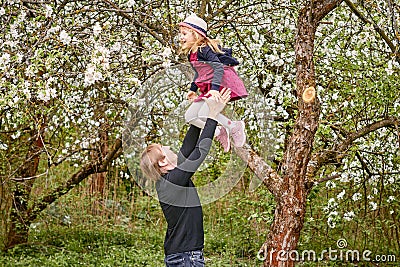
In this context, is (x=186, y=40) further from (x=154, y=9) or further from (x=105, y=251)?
(x=105, y=251)

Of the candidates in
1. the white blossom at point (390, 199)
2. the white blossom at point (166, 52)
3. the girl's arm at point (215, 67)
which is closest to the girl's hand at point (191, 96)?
the girl's arm at point (215, 67)

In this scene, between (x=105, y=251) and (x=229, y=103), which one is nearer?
(x=229, y=103)

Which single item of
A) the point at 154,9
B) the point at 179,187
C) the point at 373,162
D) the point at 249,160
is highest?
the point at 154,9

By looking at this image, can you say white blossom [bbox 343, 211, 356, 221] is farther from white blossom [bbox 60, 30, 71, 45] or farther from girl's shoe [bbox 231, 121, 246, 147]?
white blossom [bbox 60, 30, 71, 45]

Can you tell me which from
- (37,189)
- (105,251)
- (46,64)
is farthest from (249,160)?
(37,189)

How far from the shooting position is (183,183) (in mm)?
2881

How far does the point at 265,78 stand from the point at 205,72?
2.62 metres

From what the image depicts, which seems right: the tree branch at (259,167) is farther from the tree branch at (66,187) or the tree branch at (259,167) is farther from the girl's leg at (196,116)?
the tree branch at (66,187)

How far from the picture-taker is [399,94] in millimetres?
4887

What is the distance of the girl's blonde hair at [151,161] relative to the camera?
2.92 m

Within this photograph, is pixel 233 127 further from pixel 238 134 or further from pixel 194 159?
pixel 194 159

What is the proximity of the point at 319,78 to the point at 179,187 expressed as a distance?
3.22 m

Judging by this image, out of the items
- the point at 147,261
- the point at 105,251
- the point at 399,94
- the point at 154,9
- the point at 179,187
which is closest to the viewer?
the point at 179,187

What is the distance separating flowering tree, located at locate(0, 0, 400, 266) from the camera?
405 centimetres
